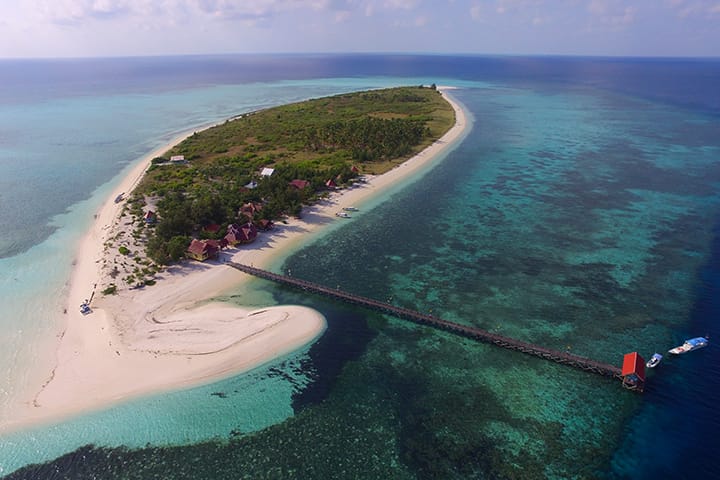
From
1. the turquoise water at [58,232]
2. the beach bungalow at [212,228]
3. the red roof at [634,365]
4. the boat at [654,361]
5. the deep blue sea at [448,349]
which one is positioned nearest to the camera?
the deep blue sea at [448,349]

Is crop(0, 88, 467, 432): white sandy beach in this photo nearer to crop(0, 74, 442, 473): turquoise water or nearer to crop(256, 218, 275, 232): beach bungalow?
crop(0, 74, 442, 473): turquoise water

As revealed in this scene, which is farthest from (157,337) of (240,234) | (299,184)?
(299,184)

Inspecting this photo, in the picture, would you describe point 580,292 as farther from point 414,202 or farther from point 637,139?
point 637,139

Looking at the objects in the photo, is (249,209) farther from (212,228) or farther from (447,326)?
(447,326)

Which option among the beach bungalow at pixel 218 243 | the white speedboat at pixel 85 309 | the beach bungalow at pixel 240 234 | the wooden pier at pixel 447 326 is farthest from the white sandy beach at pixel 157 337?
the wooden pier at pixel 447 326

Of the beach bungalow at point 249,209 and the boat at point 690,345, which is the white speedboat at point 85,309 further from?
the boat at point 690,345

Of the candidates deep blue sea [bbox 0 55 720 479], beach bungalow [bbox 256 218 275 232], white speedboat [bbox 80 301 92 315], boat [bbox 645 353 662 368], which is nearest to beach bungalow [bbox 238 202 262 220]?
beach bungalow [bbox 256 218 275 232]
